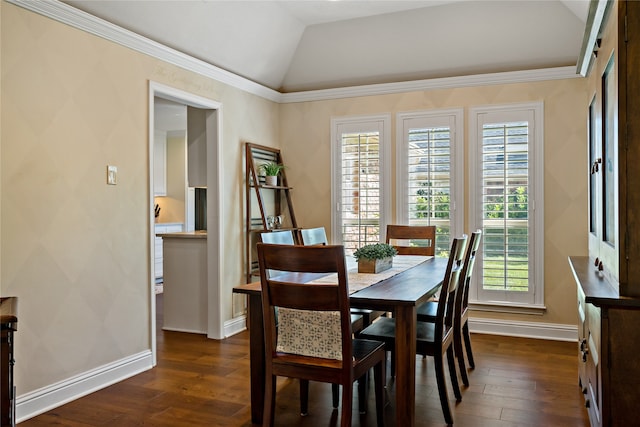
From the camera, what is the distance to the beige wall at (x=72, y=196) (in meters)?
2.79

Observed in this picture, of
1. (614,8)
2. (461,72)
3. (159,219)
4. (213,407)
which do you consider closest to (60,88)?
(213,407)

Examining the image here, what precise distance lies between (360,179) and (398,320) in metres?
2.99

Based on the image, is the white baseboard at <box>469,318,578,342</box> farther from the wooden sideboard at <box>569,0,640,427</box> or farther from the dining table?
the wooden sideboard at <box>569,0,640,427</box>

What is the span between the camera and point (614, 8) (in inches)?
82.0

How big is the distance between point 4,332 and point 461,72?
4.42 m

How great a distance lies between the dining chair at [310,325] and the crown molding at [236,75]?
2.01m

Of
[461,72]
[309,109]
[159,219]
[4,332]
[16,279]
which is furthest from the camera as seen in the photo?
[159,219]

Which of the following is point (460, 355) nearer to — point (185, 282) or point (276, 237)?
point (276, 237)

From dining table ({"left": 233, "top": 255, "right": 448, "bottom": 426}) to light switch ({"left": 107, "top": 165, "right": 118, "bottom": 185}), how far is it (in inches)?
54.0

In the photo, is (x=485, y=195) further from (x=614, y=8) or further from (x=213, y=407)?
(x=213, y=407)

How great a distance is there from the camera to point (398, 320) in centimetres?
233

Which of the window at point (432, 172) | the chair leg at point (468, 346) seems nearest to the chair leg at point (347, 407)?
the chair leg at point (468, 346)

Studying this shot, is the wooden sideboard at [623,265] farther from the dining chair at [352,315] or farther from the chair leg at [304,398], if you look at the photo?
the chair leg at [304,398]

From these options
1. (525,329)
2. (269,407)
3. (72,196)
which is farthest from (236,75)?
(525,329)
